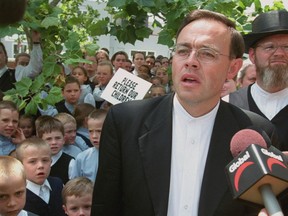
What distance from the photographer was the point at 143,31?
453 cm

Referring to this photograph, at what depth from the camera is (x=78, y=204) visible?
3.57 meters

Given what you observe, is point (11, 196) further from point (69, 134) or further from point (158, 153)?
point (69, 134)

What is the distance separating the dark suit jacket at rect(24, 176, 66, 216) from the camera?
3.69 m

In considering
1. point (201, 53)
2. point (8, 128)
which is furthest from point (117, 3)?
point (201, 53)

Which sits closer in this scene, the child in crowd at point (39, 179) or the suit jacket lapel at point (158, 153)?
the suit jacket lapel at point (158, 153)

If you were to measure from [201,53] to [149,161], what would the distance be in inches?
18.6

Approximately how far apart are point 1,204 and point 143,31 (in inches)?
83.5

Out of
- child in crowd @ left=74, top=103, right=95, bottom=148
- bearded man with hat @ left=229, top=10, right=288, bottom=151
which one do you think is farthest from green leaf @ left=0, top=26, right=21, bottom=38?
child in crowd @ left=74, top=103, right=95, bottom=148

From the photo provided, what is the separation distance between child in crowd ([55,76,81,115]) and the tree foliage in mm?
1192

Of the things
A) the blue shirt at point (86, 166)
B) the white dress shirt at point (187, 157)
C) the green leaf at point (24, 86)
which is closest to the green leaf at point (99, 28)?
the green leaf at point (24, 86)

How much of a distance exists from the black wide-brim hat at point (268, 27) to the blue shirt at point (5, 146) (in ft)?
8.17

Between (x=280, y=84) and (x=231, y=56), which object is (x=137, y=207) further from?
(x=280, y=84)

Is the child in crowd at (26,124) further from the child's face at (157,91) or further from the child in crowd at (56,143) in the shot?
the child's face at (157,91)

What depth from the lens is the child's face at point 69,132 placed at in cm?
515
